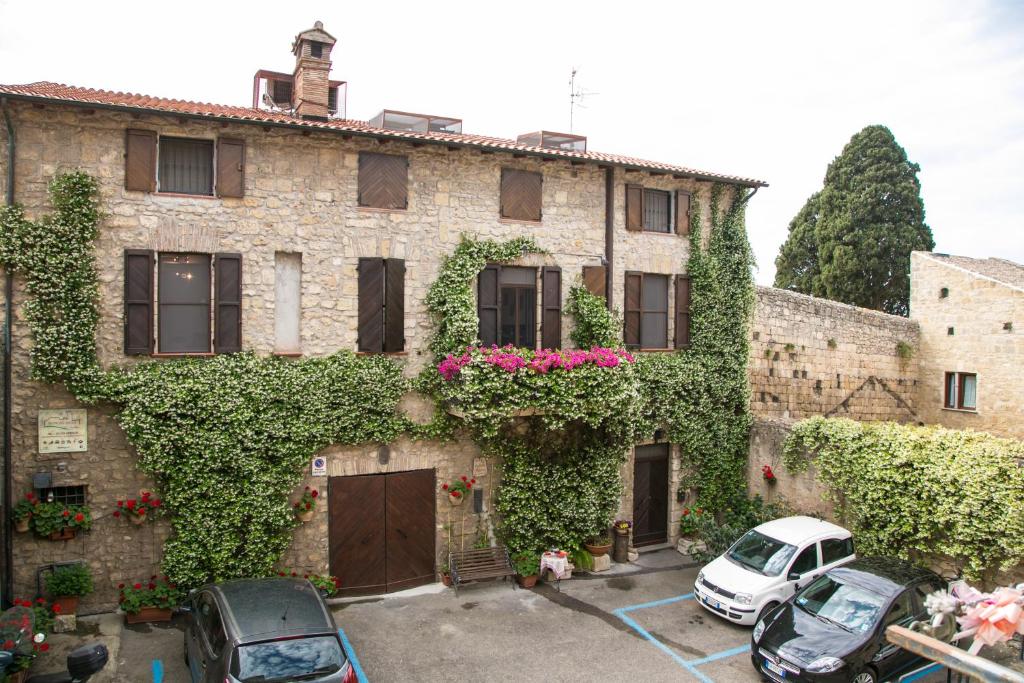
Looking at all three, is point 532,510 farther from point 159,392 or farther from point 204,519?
point 159,392

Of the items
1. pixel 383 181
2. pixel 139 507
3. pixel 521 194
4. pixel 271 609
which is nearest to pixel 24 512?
pixel 139 507

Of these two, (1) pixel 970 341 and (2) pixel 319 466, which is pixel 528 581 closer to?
(2) pixel 319 466

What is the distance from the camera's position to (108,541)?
11.8 meters

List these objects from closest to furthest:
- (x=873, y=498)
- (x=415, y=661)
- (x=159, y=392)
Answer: (x=415, y=661)
(x=159, y=392)
(x=873, y=498)

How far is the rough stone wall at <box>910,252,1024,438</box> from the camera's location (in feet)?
59.8

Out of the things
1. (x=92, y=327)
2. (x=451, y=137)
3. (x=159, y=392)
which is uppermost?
(x=451, y=137)

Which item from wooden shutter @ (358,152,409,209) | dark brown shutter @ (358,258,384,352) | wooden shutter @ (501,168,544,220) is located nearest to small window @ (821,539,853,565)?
wooden shutter @ (501,168,544,220)

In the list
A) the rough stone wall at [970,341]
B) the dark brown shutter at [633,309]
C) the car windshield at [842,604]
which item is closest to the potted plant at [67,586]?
the dark brown shutter at [633,309]

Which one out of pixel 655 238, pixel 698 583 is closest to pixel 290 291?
pixel 655 238

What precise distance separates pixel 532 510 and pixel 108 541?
7937mm

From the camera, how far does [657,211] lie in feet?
53.2

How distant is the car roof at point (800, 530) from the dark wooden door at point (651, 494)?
333cm

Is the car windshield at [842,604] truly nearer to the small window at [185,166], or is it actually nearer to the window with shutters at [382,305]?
the window with shutters at [382,305]

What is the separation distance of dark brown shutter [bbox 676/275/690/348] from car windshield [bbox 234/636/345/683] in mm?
10814
